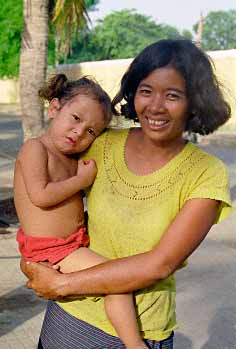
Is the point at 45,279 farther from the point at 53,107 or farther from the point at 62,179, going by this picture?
the point at 53,107

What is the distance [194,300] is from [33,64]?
4229 millimetres

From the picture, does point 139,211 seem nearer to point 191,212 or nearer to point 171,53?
point 191,212

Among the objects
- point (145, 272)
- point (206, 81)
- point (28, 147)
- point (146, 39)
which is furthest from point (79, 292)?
point (146, 39)

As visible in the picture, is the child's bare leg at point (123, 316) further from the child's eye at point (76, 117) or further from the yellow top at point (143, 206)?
the child's eye at point (76, 117)

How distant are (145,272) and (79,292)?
0.22m

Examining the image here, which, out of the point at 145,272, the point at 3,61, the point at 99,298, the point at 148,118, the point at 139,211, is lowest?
the point at 3,61

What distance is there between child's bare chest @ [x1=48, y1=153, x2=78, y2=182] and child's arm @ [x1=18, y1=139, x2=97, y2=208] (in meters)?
0.02

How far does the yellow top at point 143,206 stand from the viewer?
1.86 m

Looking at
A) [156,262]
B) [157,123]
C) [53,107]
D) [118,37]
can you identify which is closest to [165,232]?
[156,262]

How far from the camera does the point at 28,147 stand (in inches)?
83.0

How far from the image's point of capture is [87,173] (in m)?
2.01

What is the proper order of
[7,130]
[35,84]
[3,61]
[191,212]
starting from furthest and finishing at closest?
[3,61]
[7,130]
[35,84]
[191,212]

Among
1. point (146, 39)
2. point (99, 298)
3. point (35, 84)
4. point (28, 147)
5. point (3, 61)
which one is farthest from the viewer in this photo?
point (146, 39)

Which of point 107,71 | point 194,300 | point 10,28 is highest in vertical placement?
point 194,300
